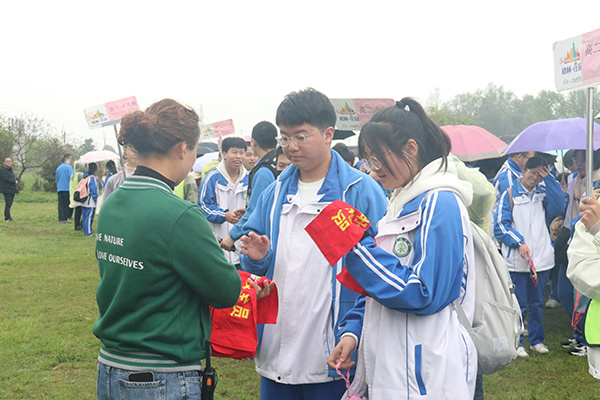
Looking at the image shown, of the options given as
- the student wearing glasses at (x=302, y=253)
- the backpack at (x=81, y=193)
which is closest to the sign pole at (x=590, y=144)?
the student wearing glasses at (x=302, y=253)

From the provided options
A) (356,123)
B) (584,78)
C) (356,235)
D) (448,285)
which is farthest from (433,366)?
(356,123)

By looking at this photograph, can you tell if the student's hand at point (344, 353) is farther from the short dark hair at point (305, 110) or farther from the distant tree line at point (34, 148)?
the distant tree line at point (34, 148)

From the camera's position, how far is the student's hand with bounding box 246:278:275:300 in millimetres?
2613

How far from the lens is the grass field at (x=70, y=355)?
529 centimetres

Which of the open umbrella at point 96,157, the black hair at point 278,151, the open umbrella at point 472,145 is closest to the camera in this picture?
the black hair at point 278,151

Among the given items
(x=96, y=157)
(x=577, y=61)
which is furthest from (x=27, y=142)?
(x=577, y=61)

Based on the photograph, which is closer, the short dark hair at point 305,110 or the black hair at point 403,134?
the black hair at point 403,134

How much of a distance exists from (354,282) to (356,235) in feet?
0.72

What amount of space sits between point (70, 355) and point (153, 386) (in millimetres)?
4600

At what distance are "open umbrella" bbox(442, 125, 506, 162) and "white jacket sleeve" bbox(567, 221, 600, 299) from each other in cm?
404

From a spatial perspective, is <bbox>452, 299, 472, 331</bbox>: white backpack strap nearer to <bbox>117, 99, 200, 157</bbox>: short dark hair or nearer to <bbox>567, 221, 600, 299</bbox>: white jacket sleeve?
<bbox>567, 221, 600, 299</bbox>: white jacket sleeve

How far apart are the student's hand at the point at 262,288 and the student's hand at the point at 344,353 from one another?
477 millimetres

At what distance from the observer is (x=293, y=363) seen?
274 centimetres

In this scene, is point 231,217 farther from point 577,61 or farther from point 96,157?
point 96,157
